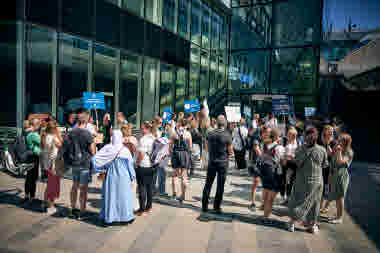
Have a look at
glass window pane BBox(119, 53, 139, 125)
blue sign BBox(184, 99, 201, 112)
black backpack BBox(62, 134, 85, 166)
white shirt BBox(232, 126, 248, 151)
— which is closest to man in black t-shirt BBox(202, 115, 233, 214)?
black backpack BBox(62, 134, 85, 166)

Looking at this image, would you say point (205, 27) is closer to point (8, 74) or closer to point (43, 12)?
point (43, 12)

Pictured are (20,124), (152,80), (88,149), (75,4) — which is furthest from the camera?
(152,80)

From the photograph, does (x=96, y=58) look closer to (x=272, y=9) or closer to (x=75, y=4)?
(x=75, y=4)

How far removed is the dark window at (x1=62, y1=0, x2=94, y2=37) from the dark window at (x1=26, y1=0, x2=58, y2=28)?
1.24 ft

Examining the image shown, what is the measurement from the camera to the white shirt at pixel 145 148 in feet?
18.4

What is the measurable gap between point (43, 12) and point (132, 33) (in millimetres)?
4830

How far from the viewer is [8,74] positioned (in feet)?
31.1

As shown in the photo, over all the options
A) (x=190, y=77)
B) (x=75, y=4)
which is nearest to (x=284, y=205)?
(x=75, y=4)

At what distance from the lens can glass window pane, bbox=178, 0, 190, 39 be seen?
17.9m

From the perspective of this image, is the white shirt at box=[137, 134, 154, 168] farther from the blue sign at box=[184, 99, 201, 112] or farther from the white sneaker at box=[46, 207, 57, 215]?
the blue sign at box=[184, 99, 201, 112]

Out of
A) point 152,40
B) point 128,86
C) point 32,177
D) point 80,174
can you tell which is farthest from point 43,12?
point 80,174

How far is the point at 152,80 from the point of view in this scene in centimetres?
1590

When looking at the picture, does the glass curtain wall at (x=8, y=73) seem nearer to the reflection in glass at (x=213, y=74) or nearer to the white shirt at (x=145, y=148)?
the white shirt at (x=145, y=148)

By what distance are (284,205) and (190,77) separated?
1428 cm
